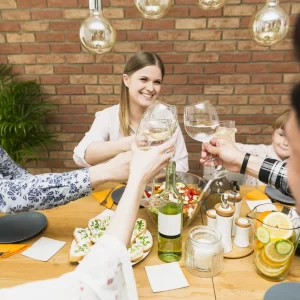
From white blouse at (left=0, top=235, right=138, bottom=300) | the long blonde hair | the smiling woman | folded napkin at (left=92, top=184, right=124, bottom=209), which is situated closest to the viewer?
white blouse at (left=0, top=235, right=138, bottom=300)

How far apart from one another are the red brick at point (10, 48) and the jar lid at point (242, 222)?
2234 mm

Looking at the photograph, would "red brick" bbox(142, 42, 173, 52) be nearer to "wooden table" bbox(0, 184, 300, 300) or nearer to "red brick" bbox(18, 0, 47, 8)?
"red brick" bbox(18, 0, 47, 8)

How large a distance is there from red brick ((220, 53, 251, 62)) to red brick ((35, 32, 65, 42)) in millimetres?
1236

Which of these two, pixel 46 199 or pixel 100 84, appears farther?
pixel 100 84

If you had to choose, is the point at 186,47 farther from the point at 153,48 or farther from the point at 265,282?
the point at 265,282

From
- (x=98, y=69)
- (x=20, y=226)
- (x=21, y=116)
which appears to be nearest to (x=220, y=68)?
(x=98, y=69)

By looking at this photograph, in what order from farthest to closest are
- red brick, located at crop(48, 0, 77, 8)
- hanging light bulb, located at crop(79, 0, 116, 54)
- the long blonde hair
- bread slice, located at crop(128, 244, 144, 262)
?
1. red brick, located at crop(48, 0, 77, 8)
2. the long blonde hair
3. hanging light bulb, located at crop(79, 0, 116, 54)
4. bread slice, located at crop(128, 244, 144, 262)

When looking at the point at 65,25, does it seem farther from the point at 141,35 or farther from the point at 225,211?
the point at 225,211

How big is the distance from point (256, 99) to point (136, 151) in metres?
1.88

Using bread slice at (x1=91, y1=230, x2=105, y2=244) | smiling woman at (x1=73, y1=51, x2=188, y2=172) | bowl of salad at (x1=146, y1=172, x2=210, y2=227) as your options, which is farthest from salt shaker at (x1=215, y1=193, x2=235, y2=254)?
smiling woman at (x1=73, y1=51, x2=188, y2=172)

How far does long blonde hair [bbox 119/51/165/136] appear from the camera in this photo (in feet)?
6.87

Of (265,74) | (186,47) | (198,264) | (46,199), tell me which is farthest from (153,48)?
(198,264)

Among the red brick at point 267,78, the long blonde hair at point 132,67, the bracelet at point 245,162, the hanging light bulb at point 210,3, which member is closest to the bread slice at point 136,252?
the bracelet at point 245,162

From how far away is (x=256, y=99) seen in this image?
2.66 m
